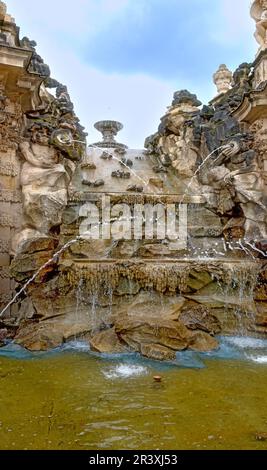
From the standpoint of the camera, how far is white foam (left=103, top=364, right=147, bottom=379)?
5418 millimetres

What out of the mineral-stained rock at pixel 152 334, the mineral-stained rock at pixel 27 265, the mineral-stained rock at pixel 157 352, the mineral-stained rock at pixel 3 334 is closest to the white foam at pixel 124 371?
the mineral-stained rock at pixel 157 352

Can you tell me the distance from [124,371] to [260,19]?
11.5 meters

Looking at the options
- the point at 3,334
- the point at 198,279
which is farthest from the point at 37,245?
the point at 198,279

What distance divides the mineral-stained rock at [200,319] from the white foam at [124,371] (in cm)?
184

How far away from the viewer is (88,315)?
7949mm

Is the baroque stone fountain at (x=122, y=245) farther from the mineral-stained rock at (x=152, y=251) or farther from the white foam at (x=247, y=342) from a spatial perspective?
the white foam at (x=247, y=342)

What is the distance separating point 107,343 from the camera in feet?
21.8

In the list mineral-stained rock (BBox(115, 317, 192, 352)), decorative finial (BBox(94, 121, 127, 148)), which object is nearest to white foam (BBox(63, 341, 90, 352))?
mineral-stained rock (BBox(115, 317, 192, 352))

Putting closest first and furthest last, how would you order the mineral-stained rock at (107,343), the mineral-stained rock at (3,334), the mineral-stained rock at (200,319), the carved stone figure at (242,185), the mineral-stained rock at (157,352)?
1. the mineral-stained rock at (157,352)
2. the mineral-stained rock at (107,343)
3. the mineral-stained rock at (3,334)
4. the mineral-stained rock at (200,319)
5. the carved stone figure at (242,185)

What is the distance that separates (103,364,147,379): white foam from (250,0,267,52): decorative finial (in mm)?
10318

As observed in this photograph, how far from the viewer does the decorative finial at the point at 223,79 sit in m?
19.2

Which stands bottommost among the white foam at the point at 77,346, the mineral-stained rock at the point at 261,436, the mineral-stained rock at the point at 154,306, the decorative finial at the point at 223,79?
the white foam at the point at 77,346

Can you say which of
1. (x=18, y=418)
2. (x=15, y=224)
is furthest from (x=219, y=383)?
(x=15, y=224)

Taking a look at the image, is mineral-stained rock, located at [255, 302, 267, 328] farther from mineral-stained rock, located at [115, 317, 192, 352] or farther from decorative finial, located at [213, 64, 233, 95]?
decorative finial, located at [213, 64, 233, 95]
